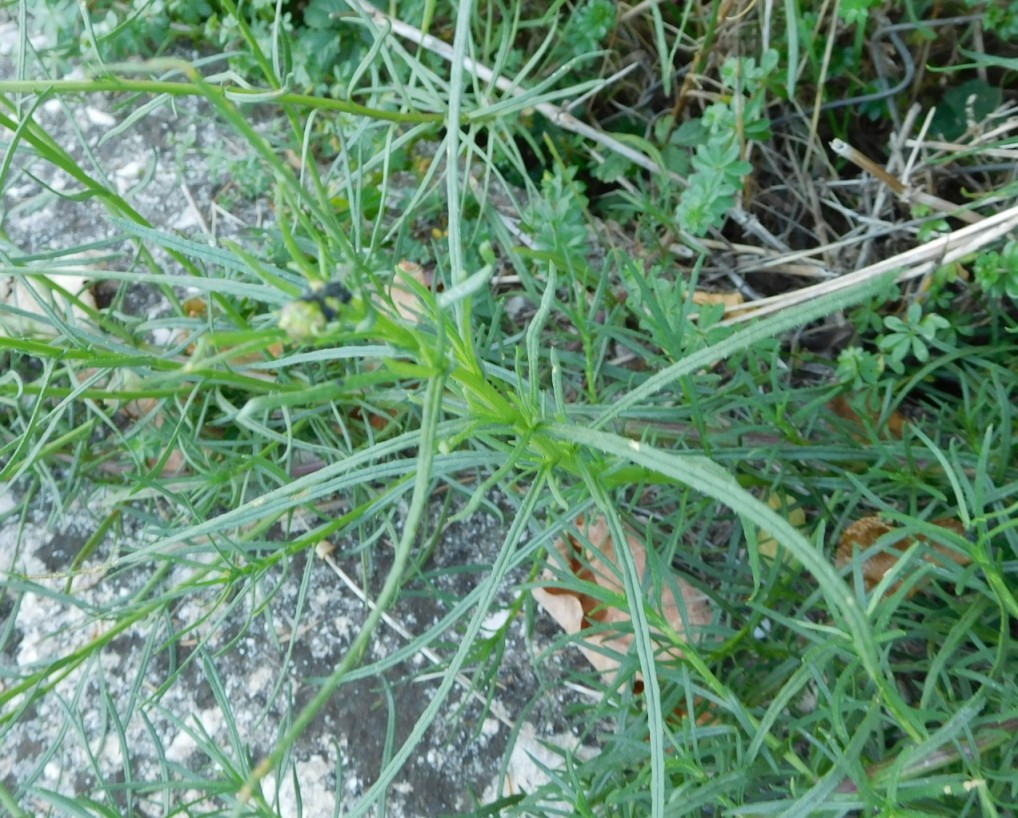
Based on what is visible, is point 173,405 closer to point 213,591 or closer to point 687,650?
point 213,591

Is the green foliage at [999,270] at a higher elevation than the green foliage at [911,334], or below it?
higher

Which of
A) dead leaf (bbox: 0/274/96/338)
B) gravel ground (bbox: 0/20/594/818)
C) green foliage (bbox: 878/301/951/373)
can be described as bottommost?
gravel ground (bbox: 0/20/594/818)

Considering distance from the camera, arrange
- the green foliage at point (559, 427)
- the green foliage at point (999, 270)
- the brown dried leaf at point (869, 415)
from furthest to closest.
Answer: the brown dried leaf at point (869, 415), the green foliage at point (999, 270), the green foliage at point (559, 427)

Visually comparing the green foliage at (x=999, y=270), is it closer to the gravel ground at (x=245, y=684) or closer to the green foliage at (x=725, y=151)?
the green foliage at (x=725, y=151)

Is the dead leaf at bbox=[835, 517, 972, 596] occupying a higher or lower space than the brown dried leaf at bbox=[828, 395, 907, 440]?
lower

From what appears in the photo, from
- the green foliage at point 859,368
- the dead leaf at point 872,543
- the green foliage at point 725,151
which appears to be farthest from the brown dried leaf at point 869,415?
the green foliage at point 725,151

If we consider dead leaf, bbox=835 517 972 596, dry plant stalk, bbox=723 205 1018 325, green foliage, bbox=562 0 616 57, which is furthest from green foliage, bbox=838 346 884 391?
green foliage, bbox=562 0 616 57

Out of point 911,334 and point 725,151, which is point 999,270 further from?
point 725,151

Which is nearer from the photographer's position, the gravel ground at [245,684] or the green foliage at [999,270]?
the green foliage at [999,270]

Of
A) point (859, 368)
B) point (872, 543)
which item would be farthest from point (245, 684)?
point (859, 368)

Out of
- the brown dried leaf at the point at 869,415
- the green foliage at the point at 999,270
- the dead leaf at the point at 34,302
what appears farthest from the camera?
the dead leaf at the point at 34,302

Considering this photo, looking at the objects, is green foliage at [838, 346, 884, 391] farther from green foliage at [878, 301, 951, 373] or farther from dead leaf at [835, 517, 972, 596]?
dead leaf at [835, 517, 972, 596]

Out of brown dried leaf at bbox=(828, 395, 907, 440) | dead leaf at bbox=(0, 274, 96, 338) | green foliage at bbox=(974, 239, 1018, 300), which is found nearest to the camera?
green foliage at bbox=(974, 239, 1018, 300)

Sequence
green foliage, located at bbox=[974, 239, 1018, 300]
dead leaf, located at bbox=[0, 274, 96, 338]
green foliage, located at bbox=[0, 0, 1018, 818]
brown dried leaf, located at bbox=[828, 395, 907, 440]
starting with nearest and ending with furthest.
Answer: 1. green foliage, located at bbox=[0, 0, 1018, 818]
2. green foliage, located at bbox=[974, 239, 1018, 300]
3. brown dried leaf, located at bbox=[828, 395, 907, 440]
4. dead leaf, located at bbox=[0, 274, 96, 338]
